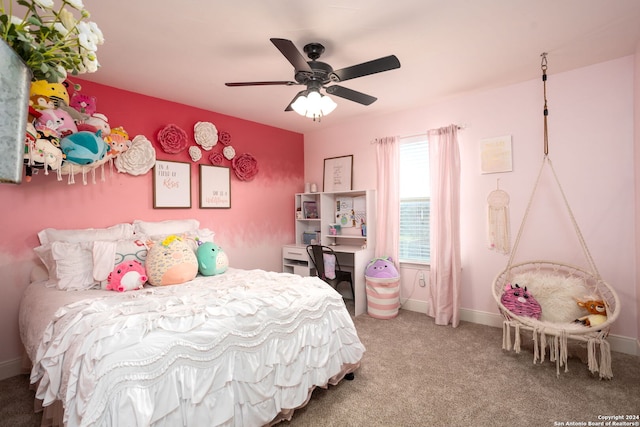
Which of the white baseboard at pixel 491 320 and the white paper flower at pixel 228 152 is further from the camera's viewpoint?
the white paper flower at pixel 228 152

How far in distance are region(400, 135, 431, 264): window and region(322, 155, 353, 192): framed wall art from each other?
0.77 metres

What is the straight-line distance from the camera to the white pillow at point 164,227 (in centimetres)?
304

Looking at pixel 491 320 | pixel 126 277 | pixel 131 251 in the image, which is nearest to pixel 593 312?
pixel 491 320

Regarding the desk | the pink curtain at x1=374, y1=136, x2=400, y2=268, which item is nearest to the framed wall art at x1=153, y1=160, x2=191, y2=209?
the desk

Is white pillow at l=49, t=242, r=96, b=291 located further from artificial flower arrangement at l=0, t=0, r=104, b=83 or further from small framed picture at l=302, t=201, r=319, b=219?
small framed picture at l=302, t=201, r=319, b=219

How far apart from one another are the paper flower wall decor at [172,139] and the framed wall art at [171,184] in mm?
153

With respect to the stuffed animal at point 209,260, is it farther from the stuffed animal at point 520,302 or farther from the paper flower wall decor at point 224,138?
the stuffed animal at point 520,302

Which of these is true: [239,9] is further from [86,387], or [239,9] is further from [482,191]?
[482,191]

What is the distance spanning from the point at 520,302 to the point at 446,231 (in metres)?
1.07

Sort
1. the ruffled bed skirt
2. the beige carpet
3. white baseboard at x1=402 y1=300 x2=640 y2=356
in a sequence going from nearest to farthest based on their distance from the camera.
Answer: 1. the ruffled bed skirt
2. the beige carpet
3. white baseboard at x1=402 y1=300 x2=640 y2=356

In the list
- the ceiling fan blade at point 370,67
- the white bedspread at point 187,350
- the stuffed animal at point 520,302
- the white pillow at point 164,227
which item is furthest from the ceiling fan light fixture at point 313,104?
the stuffed animal at point 520,302

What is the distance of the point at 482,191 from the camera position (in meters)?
3.43

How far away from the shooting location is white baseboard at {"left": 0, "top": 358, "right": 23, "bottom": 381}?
8.24 feet

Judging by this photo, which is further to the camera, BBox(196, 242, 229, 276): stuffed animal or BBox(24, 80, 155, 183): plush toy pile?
BBox(196, 242, 229, 276): stuffed animal
